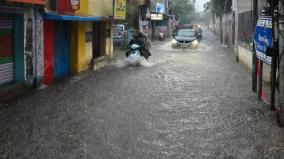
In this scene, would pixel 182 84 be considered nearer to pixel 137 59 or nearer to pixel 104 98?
pixel 104 98

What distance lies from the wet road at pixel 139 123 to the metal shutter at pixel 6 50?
77cm

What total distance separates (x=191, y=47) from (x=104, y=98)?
25.1 metres

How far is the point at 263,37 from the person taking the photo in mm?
10258

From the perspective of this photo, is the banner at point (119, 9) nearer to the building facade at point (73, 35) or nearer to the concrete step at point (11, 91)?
the building facade at point (73, 35)

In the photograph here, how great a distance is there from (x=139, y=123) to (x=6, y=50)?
4.61m

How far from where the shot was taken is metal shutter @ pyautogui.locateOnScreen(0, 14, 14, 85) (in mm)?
11664

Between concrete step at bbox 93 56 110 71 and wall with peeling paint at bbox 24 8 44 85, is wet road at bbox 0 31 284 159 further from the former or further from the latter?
concrete step at bbox 93 56 110 71

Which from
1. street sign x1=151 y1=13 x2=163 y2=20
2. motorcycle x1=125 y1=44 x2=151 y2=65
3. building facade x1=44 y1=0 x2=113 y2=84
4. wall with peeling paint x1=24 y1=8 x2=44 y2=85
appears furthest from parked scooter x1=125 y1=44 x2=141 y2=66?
street sign x1=151 y1=13 x2=163 y2=20

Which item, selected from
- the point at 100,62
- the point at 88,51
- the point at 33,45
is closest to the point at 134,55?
the point at 100,62

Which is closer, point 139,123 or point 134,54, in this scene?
point 139,123

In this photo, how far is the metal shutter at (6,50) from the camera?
11.7m

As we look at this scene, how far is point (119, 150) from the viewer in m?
7.02

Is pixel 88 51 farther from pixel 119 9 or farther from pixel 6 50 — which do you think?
pixel 6 50

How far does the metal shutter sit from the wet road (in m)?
0.77
